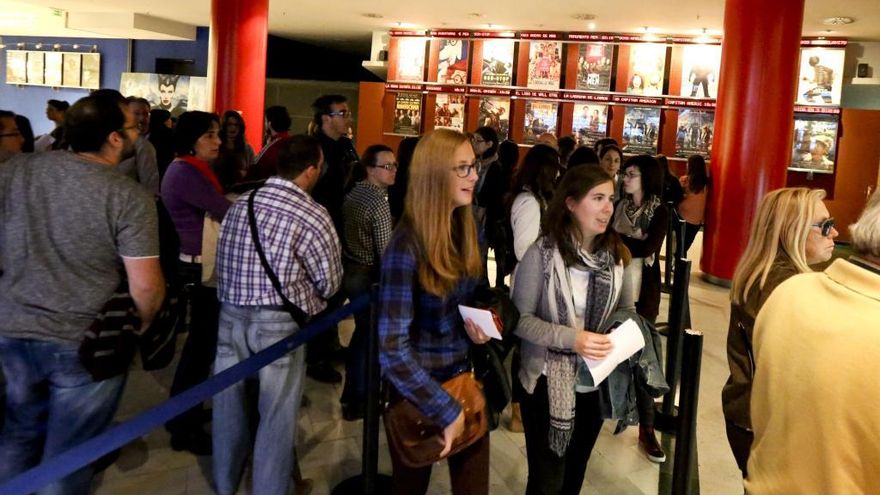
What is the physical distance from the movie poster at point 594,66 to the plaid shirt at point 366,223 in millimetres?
8641

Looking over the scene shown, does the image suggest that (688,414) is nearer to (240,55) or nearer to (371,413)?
(371,413)

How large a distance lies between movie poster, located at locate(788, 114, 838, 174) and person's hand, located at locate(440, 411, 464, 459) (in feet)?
34.3

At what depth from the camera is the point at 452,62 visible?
12367 millimetres

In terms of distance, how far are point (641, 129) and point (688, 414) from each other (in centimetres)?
958

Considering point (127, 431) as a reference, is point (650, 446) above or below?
below

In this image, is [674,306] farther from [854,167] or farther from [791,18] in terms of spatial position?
[854,167]

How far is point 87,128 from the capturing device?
2191mm

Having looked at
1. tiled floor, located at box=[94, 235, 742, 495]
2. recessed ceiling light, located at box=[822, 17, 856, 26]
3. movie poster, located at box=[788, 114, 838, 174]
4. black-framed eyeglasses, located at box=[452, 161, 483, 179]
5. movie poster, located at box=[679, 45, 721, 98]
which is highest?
recessed ceiling light, located at box=[822, 17, 856, 26]

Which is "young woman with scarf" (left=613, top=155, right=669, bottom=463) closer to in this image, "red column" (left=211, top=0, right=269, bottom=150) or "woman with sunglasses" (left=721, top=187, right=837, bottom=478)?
"woman with sunglasses" (left=721, top=187, right=837, bottom=478)

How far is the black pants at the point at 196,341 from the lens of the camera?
3.49 meters

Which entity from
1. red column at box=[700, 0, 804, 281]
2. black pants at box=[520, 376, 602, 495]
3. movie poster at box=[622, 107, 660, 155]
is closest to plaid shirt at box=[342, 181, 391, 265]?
black pants at box=[520, 376, 602, 495]

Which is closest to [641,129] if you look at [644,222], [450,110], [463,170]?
[450,110]

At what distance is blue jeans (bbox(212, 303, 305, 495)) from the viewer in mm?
2736

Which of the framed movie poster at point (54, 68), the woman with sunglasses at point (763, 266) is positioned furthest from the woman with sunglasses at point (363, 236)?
the framed movie poster at point (54, 68)
